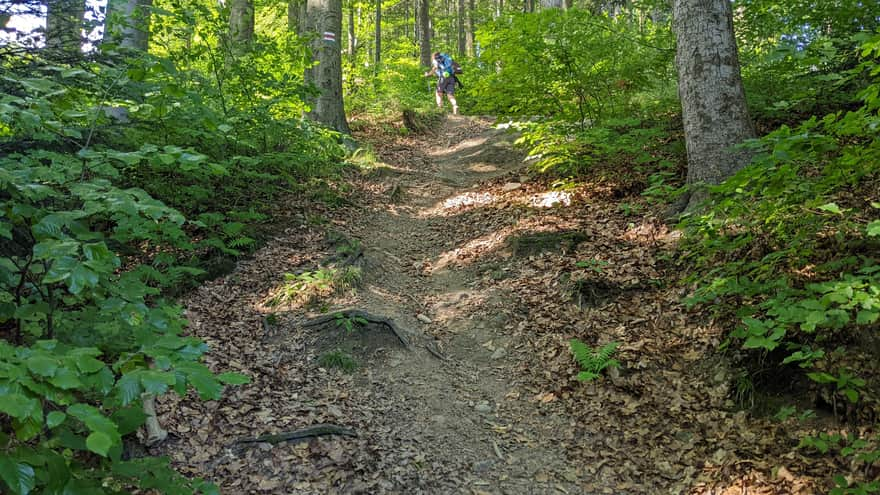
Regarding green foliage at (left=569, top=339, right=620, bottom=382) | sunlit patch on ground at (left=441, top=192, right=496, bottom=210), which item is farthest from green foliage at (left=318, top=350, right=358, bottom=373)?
sunlit patch on ground at (left=441, top=192, right=496, bottom=210)

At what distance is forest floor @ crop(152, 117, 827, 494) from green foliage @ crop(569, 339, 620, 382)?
100 mm

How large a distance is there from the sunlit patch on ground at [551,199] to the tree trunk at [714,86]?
2236 millimetres

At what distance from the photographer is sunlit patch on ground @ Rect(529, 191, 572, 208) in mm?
7961

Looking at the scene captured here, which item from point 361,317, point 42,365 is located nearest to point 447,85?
point 361,317

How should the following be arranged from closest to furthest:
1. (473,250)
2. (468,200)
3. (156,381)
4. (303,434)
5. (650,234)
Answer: (156,381) → (303,434) → (650,234) → (473,250) → (468,200)

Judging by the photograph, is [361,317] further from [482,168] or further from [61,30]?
[482,168]

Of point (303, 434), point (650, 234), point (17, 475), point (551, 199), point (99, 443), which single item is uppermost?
point (551, 199)

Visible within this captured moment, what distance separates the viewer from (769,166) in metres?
3.42

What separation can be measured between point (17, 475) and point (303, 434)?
2.36m

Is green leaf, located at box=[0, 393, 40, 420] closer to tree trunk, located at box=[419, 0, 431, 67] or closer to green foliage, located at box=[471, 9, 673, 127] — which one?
green foliage, located at box=[471, 9, 673, 127]

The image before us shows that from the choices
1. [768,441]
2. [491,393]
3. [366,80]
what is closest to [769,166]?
[768,441]

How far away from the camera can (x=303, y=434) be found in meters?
4.02

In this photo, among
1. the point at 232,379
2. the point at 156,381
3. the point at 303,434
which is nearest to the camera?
the point at 156,381

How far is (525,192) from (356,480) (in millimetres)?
6233
